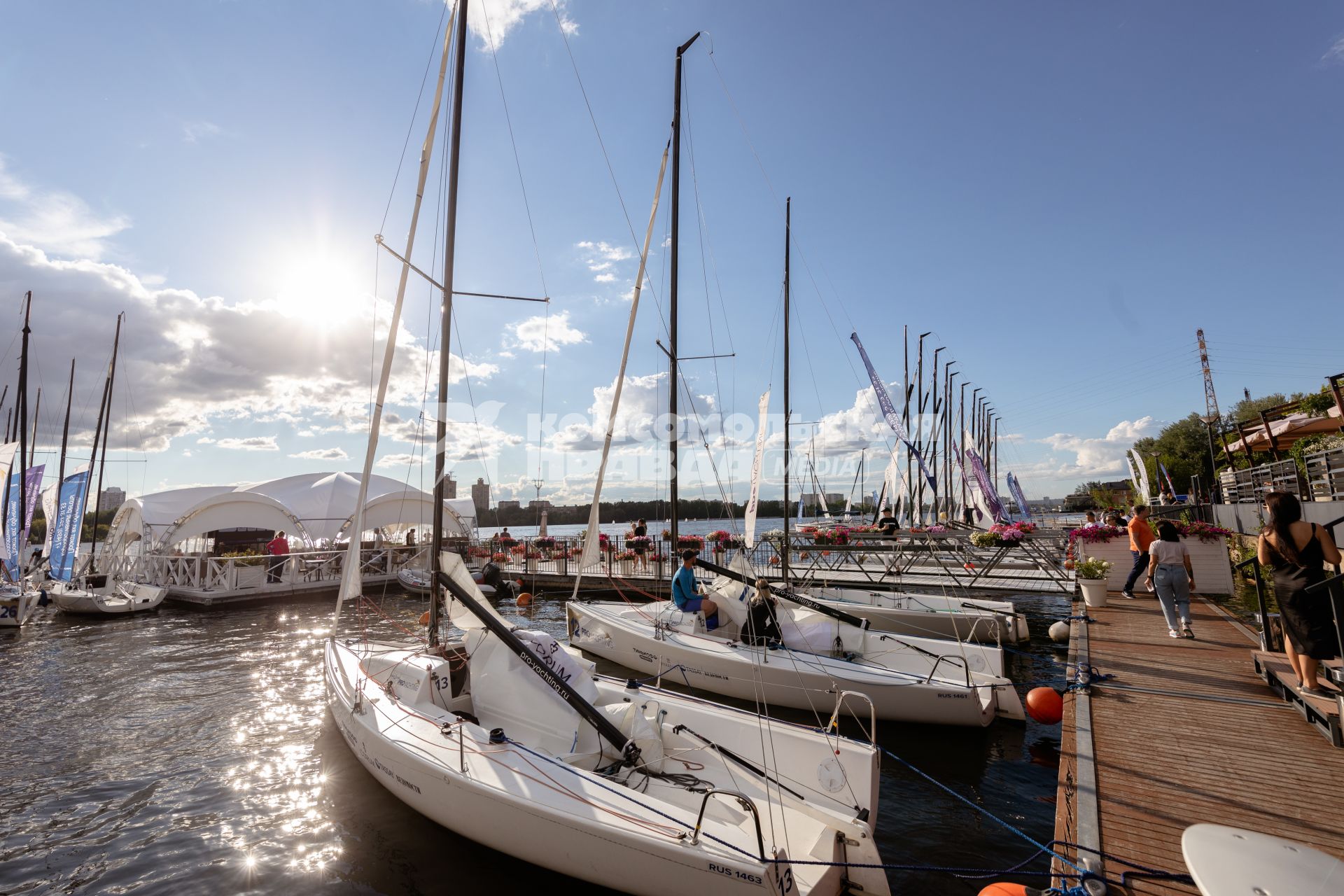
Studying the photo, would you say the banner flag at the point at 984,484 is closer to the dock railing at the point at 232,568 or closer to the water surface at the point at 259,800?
the water surface at the point at 259,800

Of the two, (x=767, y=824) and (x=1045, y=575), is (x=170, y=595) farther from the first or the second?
(x=1045, y=575)

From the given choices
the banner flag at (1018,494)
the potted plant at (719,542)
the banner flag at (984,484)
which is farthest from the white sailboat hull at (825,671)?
the banner flag at (1018,494)

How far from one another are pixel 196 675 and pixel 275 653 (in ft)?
5.79

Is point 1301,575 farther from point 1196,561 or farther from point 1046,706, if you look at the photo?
point 1196,561

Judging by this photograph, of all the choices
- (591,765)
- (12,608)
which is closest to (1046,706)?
(591,765)

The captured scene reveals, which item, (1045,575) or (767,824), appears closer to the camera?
(767,824)

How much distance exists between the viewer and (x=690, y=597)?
9.47 meters

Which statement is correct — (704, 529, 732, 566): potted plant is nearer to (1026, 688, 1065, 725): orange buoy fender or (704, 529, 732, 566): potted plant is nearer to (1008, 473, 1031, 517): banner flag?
(1026, 688, 1065, 725): orange buoy fender

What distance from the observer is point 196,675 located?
1100 centimetres

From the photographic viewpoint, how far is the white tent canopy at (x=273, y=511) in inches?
857

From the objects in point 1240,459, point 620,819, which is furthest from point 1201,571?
point 1240,459

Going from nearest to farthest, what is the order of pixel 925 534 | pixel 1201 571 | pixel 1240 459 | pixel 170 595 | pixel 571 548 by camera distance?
pixel 1201 571
pixel 925 534
pixel 170 595
pixel 571 548
pixel 1240 459

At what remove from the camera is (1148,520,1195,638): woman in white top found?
27.2 feet

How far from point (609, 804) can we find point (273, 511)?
23.8 meters
